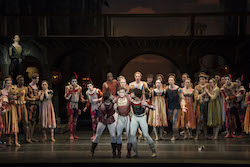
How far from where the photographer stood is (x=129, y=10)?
49.0 ft

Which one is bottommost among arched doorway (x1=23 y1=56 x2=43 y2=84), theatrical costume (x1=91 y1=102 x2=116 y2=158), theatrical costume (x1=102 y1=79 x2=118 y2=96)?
theatrical costume (x1=91 y1=102 x2=116 y2=158)

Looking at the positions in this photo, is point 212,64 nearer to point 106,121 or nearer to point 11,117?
point 106,121

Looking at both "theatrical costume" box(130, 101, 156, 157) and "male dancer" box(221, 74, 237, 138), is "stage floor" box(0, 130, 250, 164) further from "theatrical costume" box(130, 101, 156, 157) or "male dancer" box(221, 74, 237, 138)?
"male dancer" box(221, 74, 237, 138)

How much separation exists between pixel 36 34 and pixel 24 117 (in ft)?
16.8

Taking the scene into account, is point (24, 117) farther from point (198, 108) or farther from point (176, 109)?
point (198, 108)

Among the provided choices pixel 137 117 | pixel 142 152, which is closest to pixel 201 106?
pixel 142 152

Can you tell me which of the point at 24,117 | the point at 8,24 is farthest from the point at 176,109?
the point at 8,24

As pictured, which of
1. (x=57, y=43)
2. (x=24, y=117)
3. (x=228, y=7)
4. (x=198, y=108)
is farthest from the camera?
(x=228, y=7)

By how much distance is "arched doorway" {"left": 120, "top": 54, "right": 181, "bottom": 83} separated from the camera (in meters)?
15.5

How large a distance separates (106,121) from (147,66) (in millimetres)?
8651

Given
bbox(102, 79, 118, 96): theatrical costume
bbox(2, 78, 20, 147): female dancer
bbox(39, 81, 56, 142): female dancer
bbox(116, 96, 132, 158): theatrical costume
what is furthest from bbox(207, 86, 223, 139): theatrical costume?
bbox(2, 78, 20, 147): female dancer

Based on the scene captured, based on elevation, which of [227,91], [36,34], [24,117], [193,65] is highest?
[36,34]

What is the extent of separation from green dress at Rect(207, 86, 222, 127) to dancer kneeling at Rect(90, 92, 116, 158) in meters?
3.60

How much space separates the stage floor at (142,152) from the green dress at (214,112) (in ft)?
1.69
